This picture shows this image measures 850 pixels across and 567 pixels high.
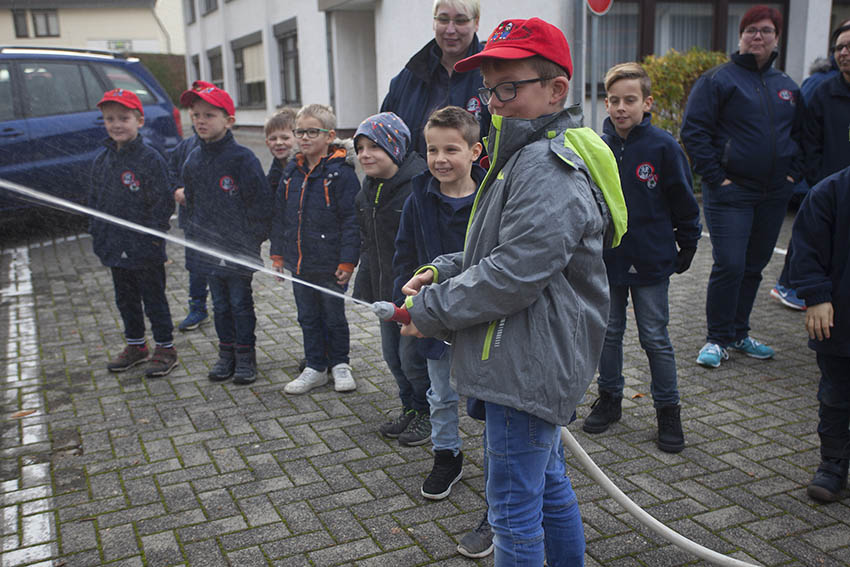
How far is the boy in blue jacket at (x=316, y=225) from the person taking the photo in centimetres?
464

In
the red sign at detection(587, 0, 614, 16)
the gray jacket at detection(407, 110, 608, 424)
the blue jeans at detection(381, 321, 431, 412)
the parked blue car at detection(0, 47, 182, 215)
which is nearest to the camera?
the gray jacket at detection(407, 110, 608, 424)

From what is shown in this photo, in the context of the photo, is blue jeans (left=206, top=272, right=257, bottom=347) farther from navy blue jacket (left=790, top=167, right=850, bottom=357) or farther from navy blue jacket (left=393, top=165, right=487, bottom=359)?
navy blue jacket (left=790, top=167, right=850, bottom=357)

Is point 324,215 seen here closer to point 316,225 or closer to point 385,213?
point 316,225

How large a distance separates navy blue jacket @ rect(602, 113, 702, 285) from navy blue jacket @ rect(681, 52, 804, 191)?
122 centimetres

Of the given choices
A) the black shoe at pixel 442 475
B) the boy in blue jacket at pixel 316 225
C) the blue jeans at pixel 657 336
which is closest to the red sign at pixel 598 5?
the boy in blue jacket at pixel 316 225

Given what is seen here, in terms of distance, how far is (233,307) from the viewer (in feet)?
16.9

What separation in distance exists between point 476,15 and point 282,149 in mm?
1936

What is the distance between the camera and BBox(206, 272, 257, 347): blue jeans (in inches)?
201

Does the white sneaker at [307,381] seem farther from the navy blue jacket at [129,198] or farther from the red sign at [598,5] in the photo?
the red sign at [598,5]

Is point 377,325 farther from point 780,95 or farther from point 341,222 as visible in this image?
point 780,95

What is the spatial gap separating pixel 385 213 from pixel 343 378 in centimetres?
140

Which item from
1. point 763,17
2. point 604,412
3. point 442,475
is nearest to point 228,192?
point 442,475

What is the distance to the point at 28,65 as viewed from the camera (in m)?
8.86

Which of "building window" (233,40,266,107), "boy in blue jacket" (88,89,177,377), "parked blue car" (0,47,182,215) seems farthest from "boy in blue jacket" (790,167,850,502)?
"building window" (233,40,266,107)
